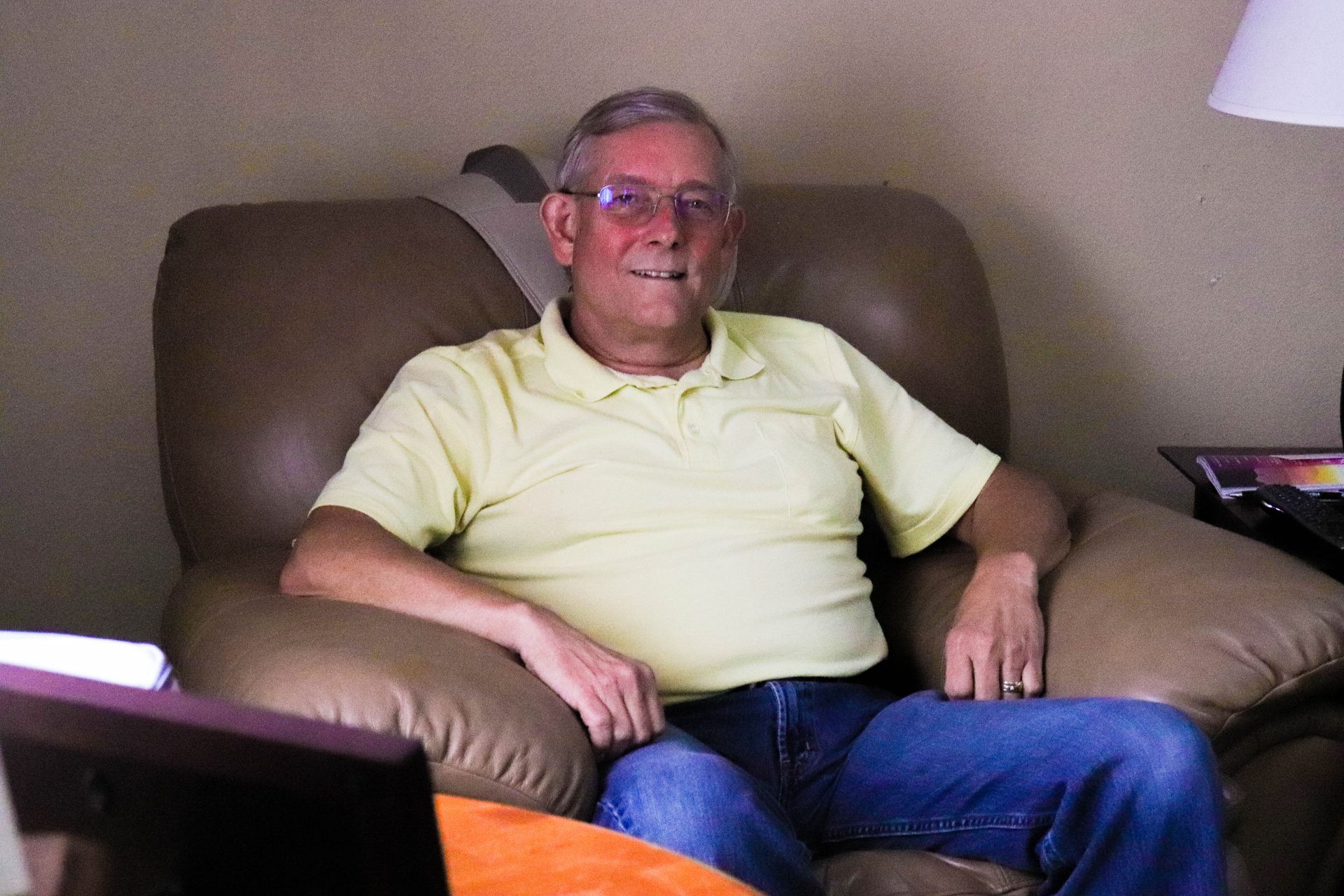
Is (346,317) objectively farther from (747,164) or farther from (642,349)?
(747,164)

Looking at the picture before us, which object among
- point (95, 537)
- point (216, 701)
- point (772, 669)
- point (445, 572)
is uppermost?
point (216, 701)

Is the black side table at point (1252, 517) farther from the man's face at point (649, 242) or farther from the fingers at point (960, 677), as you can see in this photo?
the man's face at point (649, 242)

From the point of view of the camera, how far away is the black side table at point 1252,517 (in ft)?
5.55

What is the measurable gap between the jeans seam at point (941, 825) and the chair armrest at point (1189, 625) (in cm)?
15

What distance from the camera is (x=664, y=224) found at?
1.60 m

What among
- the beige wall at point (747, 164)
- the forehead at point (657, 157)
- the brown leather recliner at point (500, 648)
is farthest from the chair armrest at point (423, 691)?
the beige wall at point (747, 164)

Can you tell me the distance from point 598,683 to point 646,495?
0.29 metres

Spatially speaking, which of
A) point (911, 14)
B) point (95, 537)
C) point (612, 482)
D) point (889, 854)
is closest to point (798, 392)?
point (612, 482)

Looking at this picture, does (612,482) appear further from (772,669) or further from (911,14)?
(911,14)

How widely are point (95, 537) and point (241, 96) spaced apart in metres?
0.69

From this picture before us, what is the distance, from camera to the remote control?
1656mm

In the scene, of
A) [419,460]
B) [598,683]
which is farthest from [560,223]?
[598,683]

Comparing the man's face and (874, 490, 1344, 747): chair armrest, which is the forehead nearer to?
the man's face

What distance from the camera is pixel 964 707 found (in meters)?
1.40
